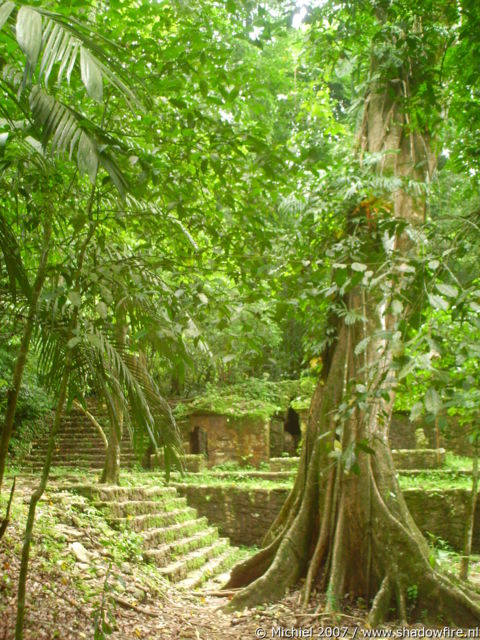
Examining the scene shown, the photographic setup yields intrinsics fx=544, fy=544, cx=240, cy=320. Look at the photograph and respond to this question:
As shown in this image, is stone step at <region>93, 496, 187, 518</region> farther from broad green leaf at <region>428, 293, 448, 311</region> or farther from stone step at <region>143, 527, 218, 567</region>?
broad green leaf at <region>428, 293, 448, 311</region>

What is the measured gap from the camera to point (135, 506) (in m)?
6.66

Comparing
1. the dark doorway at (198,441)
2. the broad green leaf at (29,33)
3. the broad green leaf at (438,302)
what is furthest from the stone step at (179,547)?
the dark doorway at (198,441)

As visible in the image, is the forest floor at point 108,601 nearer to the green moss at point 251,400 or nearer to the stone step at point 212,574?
the stone step at point 212,574

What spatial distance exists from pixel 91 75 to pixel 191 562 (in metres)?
6.05

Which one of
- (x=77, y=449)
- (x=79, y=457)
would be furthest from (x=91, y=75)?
(x=77, y=449)

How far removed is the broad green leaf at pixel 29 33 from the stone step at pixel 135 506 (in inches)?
206

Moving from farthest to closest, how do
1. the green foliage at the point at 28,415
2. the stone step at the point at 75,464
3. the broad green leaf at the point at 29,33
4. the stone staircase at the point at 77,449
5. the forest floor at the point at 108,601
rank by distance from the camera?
1. the stone staircase at the point at 77,449
2. the green foliage at the point at 28,415
3. the stone step at the point at 75,464
4. the forest floor at the point at 108,601
5. the broad green leaf at the point at 29,33

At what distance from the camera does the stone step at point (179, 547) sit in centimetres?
597

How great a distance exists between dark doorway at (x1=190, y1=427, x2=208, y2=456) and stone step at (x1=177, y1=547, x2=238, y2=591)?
659cm

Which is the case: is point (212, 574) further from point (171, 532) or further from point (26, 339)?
point (26, 339)

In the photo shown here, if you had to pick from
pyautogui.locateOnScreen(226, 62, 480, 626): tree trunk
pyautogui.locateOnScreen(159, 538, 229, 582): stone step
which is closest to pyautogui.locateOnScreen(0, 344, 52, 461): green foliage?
pyautogui.locateOnScreen(159, 538, 229, 582): stone step

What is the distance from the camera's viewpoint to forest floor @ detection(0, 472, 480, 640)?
11.6 feet

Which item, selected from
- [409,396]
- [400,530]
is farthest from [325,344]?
[409,396]

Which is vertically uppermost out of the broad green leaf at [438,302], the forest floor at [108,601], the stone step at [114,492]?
the broad green leaf at [438,302]
